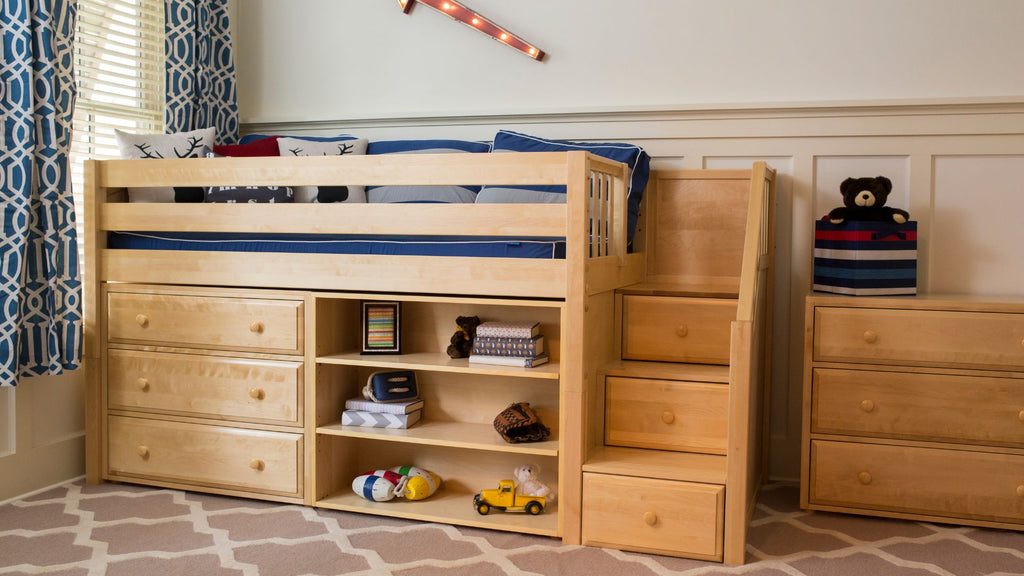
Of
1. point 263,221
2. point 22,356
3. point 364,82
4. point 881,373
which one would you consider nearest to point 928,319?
point 881,373

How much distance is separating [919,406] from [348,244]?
1.78 meters

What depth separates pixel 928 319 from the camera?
246cm

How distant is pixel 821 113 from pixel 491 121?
3.93 ft

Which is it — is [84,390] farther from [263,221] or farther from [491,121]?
[491,121]

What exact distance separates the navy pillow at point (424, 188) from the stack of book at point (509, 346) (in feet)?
1.42

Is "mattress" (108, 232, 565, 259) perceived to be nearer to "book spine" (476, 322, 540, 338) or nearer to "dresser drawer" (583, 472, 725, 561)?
"book spine" (476, 322, 540, 338)

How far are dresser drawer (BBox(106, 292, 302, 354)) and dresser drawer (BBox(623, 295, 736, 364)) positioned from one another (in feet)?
3.45

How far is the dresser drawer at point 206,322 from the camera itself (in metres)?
2.57

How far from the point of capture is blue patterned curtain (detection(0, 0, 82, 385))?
248 cm

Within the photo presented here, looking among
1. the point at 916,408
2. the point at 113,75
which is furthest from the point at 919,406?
the point at 113,75

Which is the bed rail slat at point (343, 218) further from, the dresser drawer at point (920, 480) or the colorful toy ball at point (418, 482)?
the dresser drawer at point (920, 480)

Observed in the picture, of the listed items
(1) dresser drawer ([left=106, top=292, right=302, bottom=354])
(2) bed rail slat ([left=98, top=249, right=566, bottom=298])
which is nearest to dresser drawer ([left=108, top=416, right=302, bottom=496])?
(1) dresser drawer ([left=106, top=292, right=302, bottom=354])

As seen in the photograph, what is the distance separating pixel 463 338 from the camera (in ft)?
8.64

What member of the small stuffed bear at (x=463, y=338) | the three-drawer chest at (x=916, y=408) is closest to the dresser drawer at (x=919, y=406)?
the three-drawer chest at (x=916, y=408)
